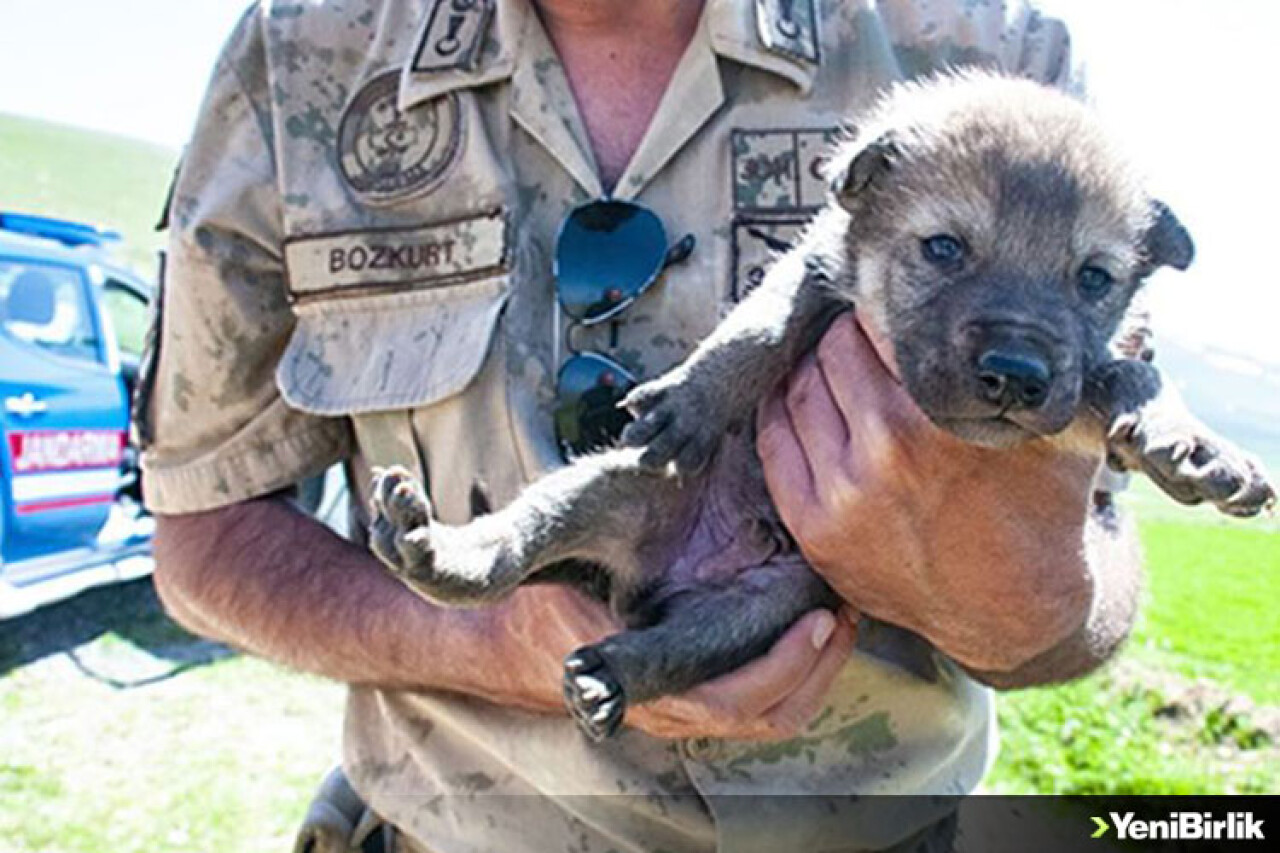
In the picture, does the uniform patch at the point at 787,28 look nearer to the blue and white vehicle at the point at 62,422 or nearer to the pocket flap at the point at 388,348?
the pocket flap at the point at 388,348

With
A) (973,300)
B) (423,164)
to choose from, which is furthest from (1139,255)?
(423,164)

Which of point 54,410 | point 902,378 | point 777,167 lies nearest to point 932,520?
point 902,378

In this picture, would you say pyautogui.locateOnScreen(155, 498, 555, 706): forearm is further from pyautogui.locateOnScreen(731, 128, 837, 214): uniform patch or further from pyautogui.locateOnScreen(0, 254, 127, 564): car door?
pyautogui.locateOnScreen(0, 254, 127, 564): car door

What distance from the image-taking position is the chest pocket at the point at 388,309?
1.92 metres

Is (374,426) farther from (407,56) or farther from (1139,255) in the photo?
(1139,255)

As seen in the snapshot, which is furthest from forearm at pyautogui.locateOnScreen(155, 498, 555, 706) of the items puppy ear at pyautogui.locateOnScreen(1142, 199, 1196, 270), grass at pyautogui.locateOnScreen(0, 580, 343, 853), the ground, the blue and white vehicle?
the blue and white vehicle

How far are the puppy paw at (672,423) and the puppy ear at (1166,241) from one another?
66 cm

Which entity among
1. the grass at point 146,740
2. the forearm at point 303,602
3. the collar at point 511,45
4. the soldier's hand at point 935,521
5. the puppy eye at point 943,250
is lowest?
the grass at point 146,740

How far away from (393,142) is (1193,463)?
115 centimetres

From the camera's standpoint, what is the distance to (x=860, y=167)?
187cm

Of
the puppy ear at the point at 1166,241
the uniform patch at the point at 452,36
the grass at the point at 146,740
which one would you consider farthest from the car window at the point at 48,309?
the puppy ear at the point at 1166,241

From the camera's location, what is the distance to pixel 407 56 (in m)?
2.00

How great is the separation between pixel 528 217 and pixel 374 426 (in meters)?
0.38

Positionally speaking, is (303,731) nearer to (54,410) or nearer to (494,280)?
(54,410)
